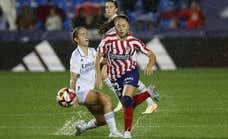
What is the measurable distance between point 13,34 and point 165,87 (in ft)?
24.1

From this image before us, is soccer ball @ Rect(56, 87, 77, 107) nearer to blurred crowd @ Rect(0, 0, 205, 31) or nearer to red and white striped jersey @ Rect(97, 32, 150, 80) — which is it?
red and white striped jersey @ Rect(97, 32, 150, 80)

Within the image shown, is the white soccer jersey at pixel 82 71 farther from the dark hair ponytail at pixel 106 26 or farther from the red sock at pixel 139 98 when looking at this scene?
the dark hair ponytail at pixel 106 26

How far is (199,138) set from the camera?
13.2 m

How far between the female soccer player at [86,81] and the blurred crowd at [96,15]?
49.0ft

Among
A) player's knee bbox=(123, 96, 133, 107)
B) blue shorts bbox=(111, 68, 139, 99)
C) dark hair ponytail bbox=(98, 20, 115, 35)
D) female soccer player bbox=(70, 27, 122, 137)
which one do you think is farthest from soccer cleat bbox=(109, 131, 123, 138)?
dark hair ponytail bbox=(98, 20, 115, 35)

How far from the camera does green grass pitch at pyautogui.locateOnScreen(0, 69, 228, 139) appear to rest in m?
14.2

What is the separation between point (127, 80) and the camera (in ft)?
46.8

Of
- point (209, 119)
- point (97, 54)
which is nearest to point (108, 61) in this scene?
point (97, 54)

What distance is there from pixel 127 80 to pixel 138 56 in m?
12.7

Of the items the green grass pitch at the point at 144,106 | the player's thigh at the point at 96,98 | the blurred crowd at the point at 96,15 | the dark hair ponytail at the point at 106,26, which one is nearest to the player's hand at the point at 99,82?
the player's thigh at the point at 96,98

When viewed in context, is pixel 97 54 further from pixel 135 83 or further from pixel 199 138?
pixel 199 138

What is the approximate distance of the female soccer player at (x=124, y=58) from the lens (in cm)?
1386

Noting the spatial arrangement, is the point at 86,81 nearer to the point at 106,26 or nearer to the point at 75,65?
the point at 75,65

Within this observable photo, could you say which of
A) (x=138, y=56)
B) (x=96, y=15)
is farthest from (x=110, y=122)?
(x=96, y=15)
